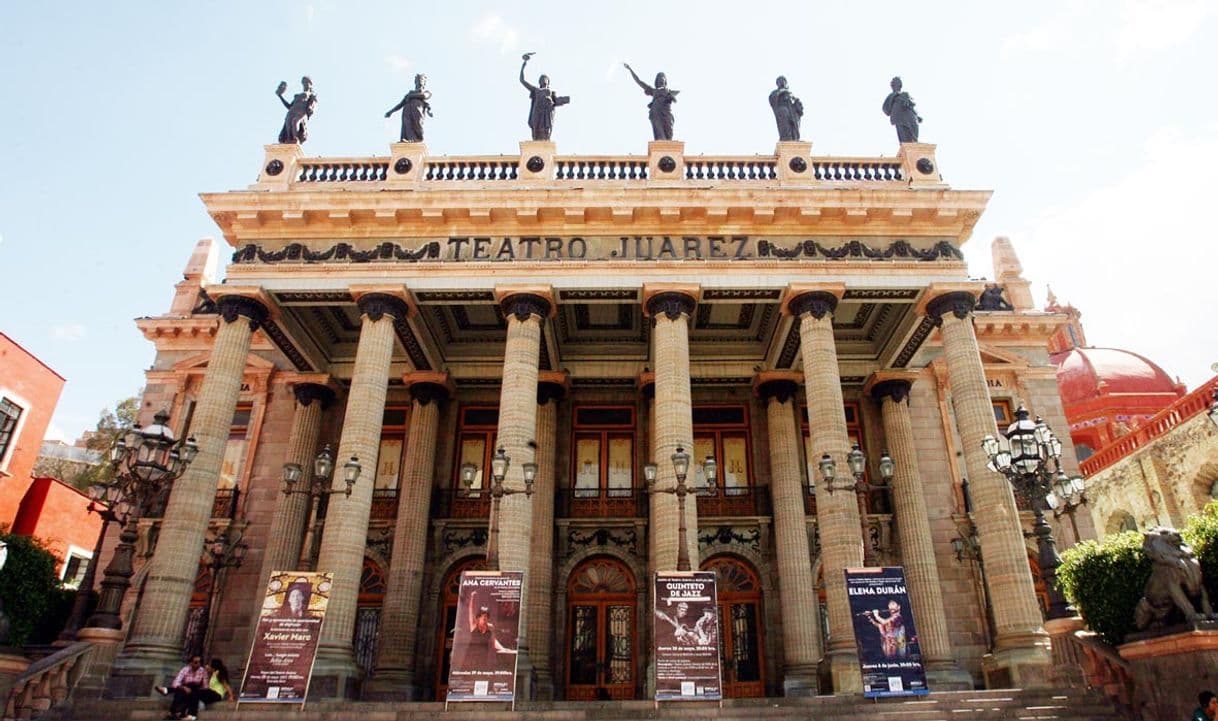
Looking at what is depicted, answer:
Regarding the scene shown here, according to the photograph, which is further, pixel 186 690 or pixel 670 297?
pixel 670 297

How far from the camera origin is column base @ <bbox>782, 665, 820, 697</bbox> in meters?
14.4

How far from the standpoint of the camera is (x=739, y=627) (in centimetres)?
1716

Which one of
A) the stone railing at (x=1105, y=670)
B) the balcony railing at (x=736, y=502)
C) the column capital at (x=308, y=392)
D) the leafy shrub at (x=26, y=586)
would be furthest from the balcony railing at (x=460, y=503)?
the stone railing at (x=1105, y=670)

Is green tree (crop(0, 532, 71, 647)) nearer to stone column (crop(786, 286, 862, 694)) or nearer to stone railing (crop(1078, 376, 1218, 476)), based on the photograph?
stone column (crop(786, 286, 862, 694))

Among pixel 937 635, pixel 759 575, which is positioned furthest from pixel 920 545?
pixel 759 575

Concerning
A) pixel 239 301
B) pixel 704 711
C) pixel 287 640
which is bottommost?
pixel 704 711

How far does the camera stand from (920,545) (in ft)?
54.9

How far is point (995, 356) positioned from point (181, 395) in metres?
21.4

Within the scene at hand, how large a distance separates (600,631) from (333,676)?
6.52 meters

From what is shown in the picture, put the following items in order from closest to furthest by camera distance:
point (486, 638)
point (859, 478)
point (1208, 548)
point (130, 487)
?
1. point (1208, 548)
2. point (486, 638)
3. point (859, 478)
4. point (130, 487)

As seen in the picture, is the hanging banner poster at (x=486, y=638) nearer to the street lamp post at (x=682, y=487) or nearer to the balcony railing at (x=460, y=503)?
the street lamp post at (x=682, y=487)

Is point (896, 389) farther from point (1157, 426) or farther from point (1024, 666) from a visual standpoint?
point (1157, 426)

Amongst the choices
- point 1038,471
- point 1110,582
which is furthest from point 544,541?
point 1110,582

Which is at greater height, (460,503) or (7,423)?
(7,423)
